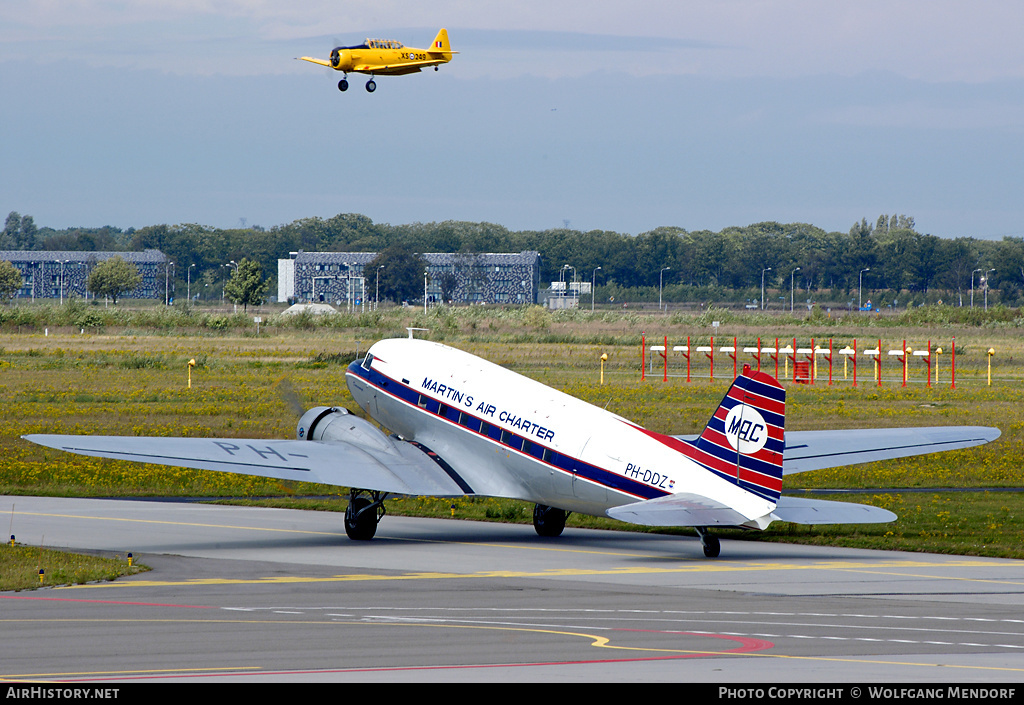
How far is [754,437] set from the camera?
20.8m

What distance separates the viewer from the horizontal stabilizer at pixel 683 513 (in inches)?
788

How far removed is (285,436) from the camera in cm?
4266

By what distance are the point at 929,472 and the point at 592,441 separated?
17278 millimetres

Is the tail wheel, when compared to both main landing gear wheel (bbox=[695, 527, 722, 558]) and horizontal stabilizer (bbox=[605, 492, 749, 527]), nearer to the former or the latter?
horizontal stabilizer (bbox=[605, 492, 749, 527])

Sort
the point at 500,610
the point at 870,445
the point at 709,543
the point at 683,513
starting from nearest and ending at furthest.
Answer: the point at 500,610
the point at 683,513
the point at 709,543
the point at 870,445

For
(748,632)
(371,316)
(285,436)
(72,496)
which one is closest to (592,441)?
(748,632)

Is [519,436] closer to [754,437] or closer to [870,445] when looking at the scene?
[754,437]

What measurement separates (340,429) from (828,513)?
10.5 meters

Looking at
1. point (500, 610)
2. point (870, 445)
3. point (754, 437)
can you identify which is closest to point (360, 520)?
point (500, 610)

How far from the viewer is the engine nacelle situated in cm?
2589

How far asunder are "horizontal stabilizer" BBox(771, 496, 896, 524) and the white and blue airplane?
34mm

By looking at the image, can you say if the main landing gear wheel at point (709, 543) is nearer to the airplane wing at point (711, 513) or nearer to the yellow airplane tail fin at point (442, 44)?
the airplane wing at point (711, 513)

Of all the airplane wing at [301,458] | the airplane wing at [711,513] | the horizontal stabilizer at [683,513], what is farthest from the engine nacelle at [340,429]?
the horizontal stabilizer at [683,513]

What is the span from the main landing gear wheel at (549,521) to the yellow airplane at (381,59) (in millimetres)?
33986
